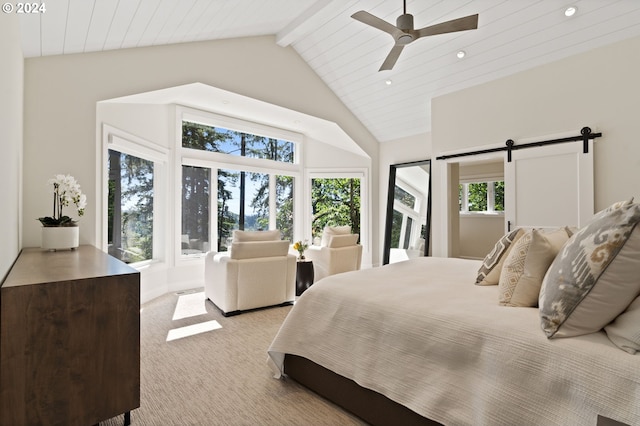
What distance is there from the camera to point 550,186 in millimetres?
3975

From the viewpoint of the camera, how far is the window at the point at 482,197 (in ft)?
22.7

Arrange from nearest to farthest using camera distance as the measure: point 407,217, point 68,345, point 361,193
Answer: point 68,345
point 407,217
point 361,193

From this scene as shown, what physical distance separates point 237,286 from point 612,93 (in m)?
4.45

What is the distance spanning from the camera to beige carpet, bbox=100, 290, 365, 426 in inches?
73.2

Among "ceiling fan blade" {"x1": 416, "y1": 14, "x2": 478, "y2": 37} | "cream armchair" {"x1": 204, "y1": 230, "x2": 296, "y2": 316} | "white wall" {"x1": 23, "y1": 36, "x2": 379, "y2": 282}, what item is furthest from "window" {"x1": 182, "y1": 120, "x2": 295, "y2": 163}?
"ceiling fan blade" {"x1": 416, "y1": 14, "x2": 478, "y2": 37}

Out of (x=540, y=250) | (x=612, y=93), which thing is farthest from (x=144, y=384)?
(x=612, y=93)

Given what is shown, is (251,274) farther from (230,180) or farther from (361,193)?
(361,193)

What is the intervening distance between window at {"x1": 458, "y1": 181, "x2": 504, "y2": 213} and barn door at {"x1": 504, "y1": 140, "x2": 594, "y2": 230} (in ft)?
9.28

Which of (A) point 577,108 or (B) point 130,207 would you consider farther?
(B) point 130,207

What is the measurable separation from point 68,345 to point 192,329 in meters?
1.82

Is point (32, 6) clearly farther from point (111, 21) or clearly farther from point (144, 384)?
point (144, 384)

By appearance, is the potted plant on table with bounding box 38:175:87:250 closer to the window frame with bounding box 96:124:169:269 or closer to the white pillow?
the window frame with bounding box 96:124:169:269

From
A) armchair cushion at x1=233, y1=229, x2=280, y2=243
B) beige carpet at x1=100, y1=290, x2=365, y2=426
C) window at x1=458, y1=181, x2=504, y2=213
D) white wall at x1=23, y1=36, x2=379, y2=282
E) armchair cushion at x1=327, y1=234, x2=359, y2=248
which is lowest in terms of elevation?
beige carpet at x1=100, y1=290, x2=365, y2=426

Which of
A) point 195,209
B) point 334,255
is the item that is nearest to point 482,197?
point 334,255
